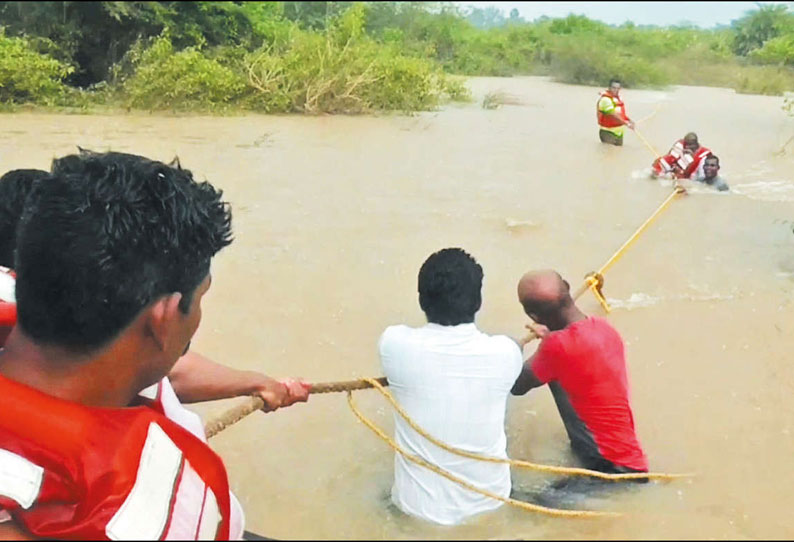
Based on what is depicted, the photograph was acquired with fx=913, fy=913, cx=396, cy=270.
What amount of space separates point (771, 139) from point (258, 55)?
6.93 m

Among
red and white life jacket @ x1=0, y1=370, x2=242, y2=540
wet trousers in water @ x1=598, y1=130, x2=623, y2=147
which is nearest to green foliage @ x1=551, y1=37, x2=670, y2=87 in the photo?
wet trousers in water @ x1=598, y1=130, x2=623, y2=147

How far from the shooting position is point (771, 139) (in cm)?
1180

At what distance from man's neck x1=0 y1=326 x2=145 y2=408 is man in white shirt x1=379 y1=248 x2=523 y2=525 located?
1329 millimetres

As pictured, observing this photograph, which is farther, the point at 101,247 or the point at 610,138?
the point at 610,138

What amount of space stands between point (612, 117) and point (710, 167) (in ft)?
9.34

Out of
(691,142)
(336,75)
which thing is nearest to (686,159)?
(691,142)

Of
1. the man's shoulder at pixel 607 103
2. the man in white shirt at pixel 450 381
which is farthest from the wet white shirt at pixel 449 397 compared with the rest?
the man's shoulder at pixel 607 103

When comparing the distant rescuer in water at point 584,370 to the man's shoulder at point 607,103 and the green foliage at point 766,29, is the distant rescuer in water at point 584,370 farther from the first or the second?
the man's shoulder at point 607,103

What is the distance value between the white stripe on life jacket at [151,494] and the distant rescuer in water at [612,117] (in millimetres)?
11284

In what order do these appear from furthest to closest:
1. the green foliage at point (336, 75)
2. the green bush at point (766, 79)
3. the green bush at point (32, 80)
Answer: the green foliage at point (336, 75)
the green bush at point (32, 80)
the green bush at point (766, 79)

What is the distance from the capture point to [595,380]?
310 cm

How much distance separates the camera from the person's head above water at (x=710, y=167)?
31.9 ft

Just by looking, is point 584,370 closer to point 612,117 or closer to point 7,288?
point 7,288

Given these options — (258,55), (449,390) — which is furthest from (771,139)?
(449,390)
